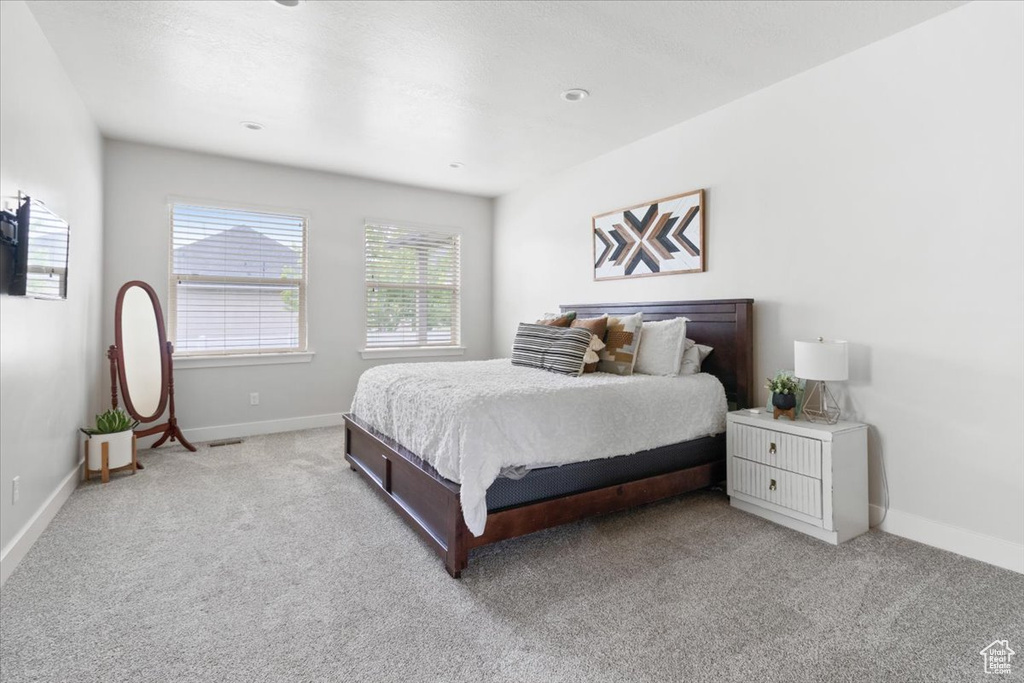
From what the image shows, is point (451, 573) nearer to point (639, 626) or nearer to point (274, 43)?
point (639, 626)

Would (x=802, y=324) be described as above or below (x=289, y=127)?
below

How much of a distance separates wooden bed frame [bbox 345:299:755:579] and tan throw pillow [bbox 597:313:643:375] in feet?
1.45

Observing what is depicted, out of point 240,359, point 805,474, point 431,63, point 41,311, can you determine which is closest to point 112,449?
point 41,311

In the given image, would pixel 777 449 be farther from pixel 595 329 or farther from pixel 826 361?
pixel 595 329

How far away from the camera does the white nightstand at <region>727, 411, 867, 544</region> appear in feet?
8.01

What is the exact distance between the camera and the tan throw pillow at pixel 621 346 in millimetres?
3314

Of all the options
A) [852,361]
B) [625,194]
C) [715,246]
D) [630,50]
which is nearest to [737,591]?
[852,361]

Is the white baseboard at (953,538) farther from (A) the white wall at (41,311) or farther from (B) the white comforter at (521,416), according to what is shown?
(A) the white wall at (41,311)

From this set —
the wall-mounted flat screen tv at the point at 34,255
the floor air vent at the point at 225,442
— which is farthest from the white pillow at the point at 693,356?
the floor air vent at the point at 225,442

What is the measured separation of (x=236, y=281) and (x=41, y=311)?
80.9 inches

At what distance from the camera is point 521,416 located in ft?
7.76

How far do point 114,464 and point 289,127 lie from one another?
264cm

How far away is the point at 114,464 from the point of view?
3.40 m

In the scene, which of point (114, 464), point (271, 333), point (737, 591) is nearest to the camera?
point (737, 591)
